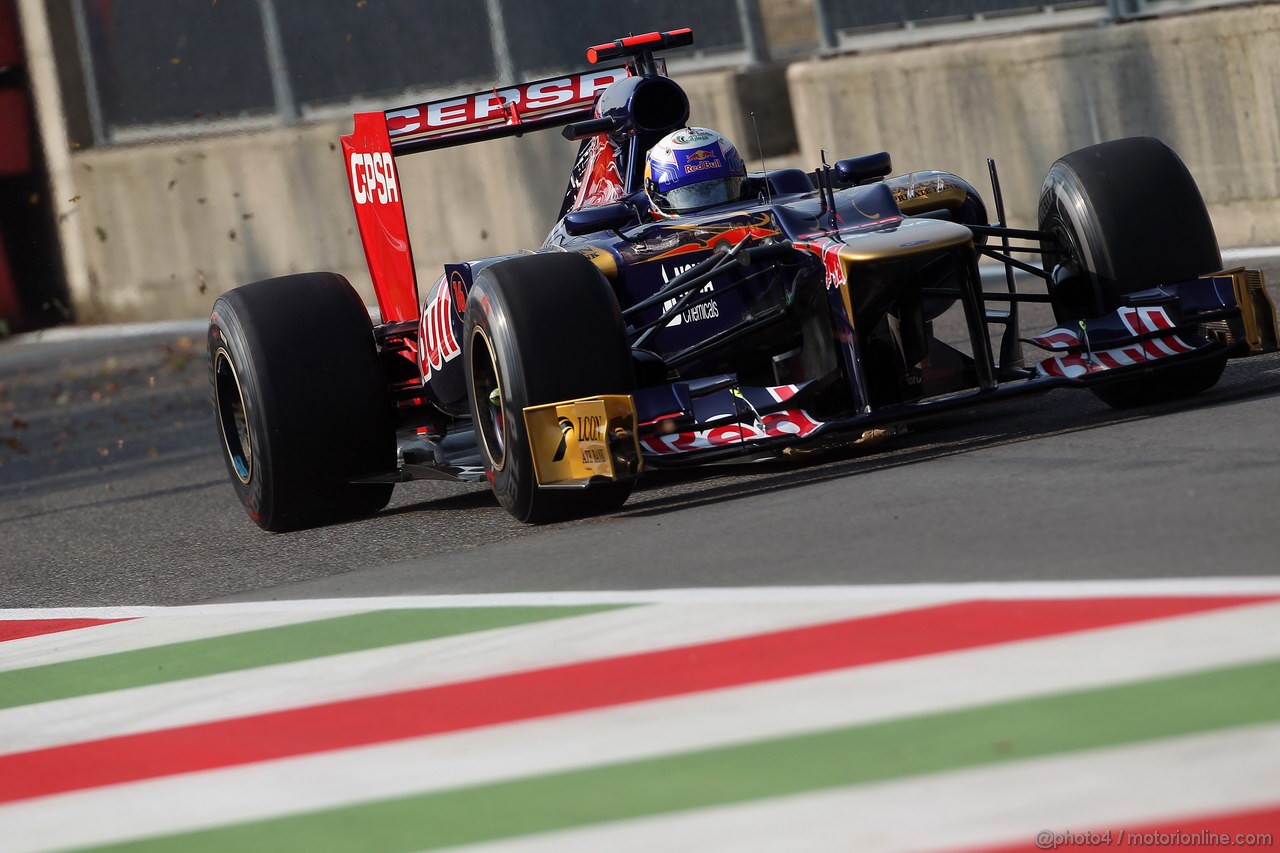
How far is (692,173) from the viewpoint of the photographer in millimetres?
7852

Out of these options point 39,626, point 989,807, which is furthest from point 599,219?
point 989,807

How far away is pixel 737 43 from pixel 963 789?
12764mm

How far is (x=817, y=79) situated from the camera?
48.1 feet

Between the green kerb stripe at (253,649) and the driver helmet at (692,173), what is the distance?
2.73 metres

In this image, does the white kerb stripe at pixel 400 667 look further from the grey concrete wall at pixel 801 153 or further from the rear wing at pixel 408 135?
the grey concrete wall at pixel 801 153

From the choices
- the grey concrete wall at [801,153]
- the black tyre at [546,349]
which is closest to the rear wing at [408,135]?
the black tyre at [546,349]

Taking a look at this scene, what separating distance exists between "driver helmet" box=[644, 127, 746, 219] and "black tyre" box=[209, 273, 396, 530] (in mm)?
1301

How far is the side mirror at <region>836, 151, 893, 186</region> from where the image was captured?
801 centimetres

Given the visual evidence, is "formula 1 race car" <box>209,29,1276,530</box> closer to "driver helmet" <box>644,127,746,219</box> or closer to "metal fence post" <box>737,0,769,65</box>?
"driver helmet" <box>644,127,746,219</box>

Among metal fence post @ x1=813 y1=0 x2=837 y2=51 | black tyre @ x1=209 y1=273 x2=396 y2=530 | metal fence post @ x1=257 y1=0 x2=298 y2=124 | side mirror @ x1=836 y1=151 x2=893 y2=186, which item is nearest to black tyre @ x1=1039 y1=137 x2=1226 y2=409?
side mirror @ x1=836 y1=151 x2=893 y2=186

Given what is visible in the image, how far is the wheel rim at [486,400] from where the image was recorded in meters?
6.85

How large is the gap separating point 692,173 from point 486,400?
1475mm

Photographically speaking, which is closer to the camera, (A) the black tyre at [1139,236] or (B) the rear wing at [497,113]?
(A) the black tyre at [1139,236]

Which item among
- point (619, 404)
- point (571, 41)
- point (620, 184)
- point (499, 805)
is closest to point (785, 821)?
point (499, 805)
